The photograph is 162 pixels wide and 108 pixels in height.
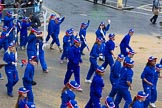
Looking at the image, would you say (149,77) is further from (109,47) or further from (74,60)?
(109,47)

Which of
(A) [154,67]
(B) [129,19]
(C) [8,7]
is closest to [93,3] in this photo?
(B) [129,19]

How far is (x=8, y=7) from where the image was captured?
988 inches

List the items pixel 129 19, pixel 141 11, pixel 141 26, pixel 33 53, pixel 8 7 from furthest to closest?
pixel 141 11
pixel 129 19
pixel 141 26
pixel 8 7
pixel 33 53

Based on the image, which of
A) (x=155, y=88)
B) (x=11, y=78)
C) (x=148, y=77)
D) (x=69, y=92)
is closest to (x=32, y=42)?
(x=11, y=78)

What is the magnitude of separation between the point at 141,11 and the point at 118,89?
22026mm

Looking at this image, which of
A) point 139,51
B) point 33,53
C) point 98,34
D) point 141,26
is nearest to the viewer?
point 33,53

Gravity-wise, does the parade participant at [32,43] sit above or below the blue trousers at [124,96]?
above

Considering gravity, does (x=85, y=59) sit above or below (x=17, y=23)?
below

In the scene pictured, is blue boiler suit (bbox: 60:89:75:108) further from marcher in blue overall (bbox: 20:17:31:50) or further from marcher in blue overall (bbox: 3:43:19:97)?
marcher in blue overall (bbox: 20:17:31:50)

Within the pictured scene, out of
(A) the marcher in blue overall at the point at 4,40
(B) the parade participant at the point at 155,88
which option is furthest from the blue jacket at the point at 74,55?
(A) the marcher in blue overall at the point at 4,40

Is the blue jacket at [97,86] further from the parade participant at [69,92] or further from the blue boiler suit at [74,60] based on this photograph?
the blue boiler suit at [74,60]

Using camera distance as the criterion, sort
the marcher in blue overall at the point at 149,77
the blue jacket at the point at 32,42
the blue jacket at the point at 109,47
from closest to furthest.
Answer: the marcher in blue overall at the point at 149,77
the blue jacket at the point at 32,42
the blue jacket at the point at 109,47

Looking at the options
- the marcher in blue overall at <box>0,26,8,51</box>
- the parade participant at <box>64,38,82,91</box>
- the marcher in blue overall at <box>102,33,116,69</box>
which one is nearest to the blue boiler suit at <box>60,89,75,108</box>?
the parade participant at <box>64,38,82,91</box>

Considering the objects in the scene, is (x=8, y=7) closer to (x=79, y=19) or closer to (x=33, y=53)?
(x=79, y=19)
